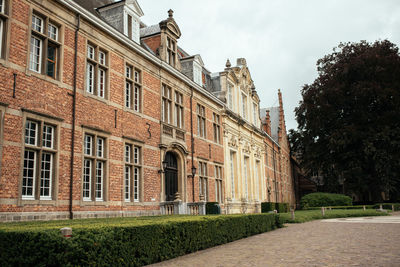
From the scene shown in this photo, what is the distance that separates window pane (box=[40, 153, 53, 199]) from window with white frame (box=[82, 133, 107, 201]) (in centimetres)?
140

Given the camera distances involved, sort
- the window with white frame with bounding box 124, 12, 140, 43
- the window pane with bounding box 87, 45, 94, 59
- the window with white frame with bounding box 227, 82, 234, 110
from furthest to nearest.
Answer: the window with white frame with bounding box 227, 82, 234, 110 < the window with white frame with bounding box 124, 12, 140, 43 < the window pane with bounding box 87, 45, 94, 59

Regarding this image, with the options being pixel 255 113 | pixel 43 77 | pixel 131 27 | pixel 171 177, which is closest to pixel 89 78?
pixel 43 77

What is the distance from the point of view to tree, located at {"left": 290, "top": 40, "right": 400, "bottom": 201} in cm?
3103

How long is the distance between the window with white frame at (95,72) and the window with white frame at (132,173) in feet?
7.93

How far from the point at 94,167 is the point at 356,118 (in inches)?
1160

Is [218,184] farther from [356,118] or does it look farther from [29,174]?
[356,118]

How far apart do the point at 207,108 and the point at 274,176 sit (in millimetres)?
19643

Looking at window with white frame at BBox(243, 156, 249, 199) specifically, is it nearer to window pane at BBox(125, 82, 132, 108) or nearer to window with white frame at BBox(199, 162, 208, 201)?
window with white frame at BBox(199, 162, 208, 201)

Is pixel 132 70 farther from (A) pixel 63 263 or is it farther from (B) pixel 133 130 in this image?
(A) pixel 63 263

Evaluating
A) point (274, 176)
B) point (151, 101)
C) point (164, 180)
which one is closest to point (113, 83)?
point (151, 101)

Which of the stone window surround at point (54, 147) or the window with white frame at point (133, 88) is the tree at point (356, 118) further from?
the stone window surround at point (54, 147)

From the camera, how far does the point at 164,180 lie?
53.1ft

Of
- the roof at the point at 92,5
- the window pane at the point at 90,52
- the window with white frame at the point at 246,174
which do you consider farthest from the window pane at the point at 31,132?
the window with white frame at the point at 246,174

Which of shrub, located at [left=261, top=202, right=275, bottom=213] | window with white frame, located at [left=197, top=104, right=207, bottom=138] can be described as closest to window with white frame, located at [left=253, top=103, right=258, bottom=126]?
shrub, located at [left=261, top=202, right=275, bottom=213]
